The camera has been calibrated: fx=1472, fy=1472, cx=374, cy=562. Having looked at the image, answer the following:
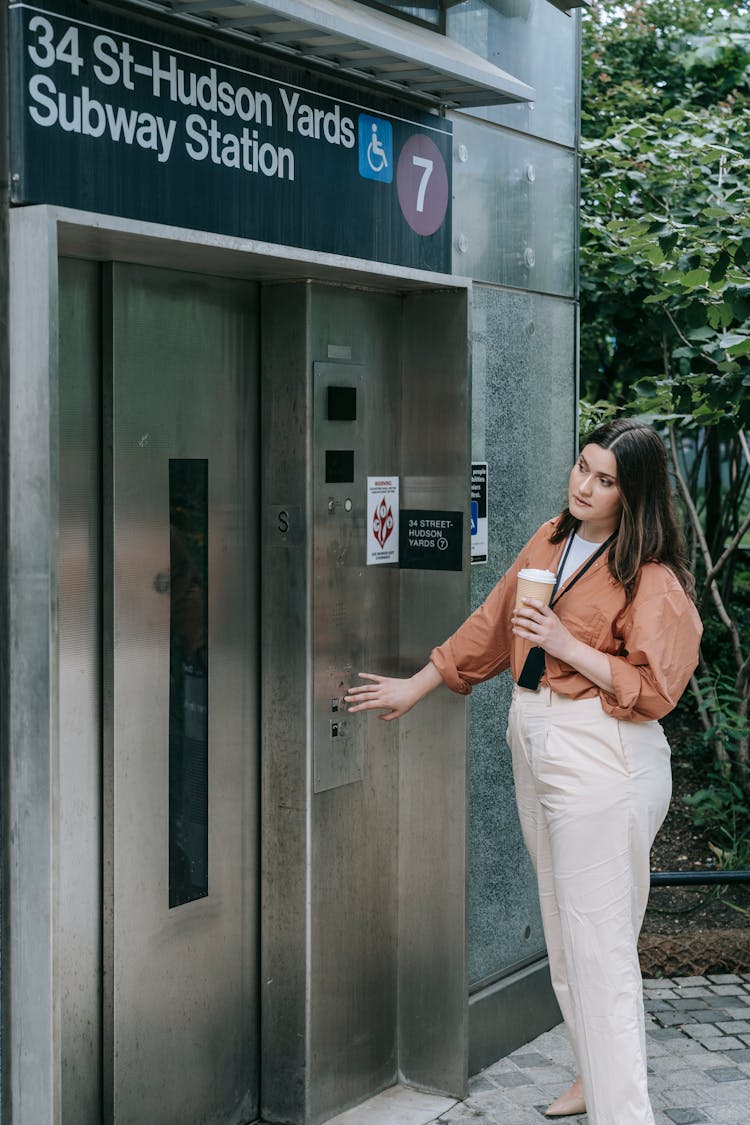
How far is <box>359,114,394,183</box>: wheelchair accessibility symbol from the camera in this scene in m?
4.07

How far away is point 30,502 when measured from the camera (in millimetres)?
3006

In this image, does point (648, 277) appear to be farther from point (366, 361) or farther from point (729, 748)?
point (366, 361)

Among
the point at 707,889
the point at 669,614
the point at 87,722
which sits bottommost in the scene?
the point at 707,889

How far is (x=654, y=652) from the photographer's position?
12.3ft

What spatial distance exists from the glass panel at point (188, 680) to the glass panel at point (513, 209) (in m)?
1.22

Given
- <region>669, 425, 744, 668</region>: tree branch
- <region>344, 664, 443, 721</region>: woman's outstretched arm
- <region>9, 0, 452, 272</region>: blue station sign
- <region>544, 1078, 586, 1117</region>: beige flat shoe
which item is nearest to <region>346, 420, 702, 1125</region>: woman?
<region>344, 664, 443, 721</region>: woman's outstretched arm

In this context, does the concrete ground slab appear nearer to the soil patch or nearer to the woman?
the woman

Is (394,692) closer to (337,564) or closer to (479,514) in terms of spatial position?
(337,564)

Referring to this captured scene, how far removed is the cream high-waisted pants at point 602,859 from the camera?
12.7ft

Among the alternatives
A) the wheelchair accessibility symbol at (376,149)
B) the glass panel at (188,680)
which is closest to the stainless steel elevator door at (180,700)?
the glass panel at (188,680)

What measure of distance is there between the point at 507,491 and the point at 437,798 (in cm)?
106

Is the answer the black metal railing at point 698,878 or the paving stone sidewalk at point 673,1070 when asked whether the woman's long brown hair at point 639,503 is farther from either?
the black metal railing at point 698,878

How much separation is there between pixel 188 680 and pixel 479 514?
123 centimetres

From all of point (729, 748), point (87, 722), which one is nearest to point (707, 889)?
point (729, 748)
